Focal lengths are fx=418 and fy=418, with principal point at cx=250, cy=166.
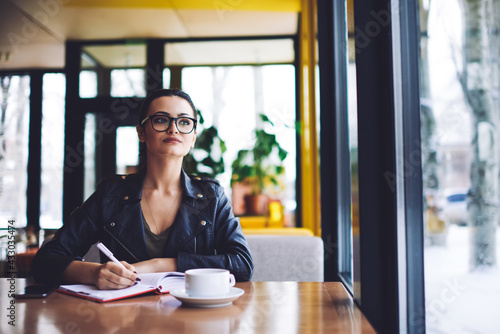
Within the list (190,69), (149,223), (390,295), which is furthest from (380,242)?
(190,69)

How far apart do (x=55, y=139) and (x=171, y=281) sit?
5.53 metres

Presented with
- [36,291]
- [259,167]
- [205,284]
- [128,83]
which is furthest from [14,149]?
[205,284]

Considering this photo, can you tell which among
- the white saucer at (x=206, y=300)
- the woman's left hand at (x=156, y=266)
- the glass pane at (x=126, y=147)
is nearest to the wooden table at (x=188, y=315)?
the white saucer at (x=206, y=300)

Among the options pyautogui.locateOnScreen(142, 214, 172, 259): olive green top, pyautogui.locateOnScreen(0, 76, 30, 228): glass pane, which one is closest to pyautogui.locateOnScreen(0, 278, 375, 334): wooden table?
pyautogui.locateOnScreen(142, 214, 172, 259): olive green top

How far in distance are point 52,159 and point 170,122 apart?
519 centimetres

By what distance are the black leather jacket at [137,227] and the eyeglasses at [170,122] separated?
0.67 feet

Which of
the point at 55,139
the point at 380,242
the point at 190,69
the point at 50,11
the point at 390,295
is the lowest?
the point at 390,295

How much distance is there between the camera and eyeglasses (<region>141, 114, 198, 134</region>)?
1.53m

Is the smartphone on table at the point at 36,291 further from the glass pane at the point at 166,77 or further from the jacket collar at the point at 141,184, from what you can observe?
the glass pane at the point at 166,77

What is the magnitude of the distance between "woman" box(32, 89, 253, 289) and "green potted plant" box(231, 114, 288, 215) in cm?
313

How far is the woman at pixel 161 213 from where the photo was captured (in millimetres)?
1497

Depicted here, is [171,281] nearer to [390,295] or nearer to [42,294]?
[42,294]

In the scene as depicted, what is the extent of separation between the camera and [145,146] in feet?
5.75

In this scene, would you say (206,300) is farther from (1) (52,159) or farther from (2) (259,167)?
(1) (52,159)
